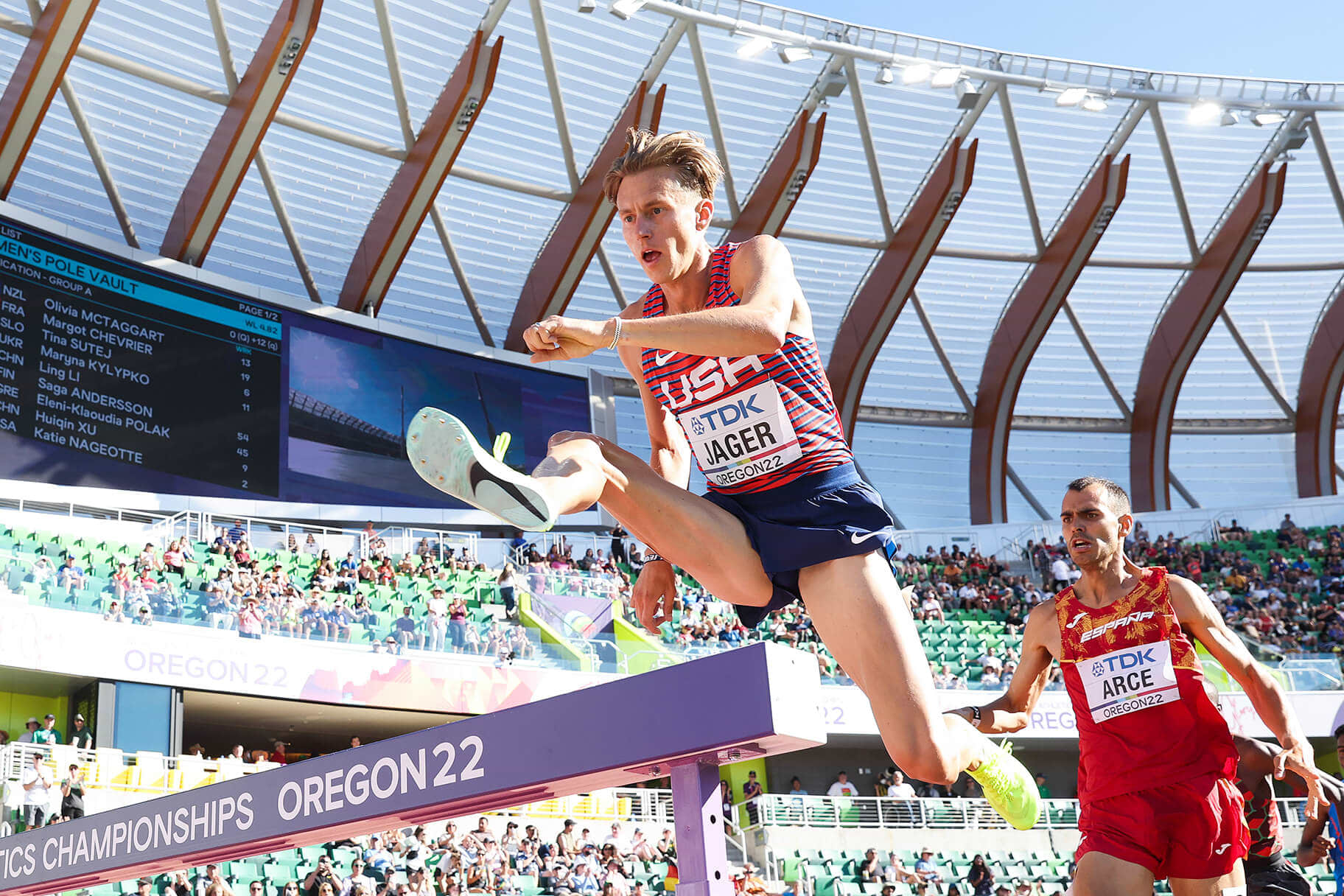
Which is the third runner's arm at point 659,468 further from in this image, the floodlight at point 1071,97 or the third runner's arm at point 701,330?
the floodlight at point 1071,97

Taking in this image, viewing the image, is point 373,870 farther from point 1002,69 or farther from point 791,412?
point 1002,69

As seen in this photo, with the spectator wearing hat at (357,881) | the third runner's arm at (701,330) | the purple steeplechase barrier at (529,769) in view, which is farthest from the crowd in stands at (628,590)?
the third runner's arm at (701,330)

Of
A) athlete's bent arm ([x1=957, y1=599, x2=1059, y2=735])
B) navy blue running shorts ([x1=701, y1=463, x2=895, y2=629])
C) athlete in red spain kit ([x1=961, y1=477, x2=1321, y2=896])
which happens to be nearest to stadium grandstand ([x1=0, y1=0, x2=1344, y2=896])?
athlete's bent arm ([x1=957, y1=599, x2=1059, y2=735])

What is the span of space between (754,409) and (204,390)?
66.5 feet

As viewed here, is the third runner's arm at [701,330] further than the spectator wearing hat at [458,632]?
No

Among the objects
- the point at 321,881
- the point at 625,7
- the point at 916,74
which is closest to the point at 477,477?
the point at 321,881

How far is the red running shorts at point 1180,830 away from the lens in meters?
4.30

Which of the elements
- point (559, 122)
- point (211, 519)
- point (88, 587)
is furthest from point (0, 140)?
point (559, 122)

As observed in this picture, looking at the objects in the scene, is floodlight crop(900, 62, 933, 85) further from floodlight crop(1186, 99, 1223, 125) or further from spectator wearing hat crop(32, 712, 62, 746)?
spectator wearing hat crop(32, 712, 62, 746)

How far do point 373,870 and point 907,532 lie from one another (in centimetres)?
1863

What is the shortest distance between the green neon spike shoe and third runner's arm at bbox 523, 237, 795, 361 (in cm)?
164

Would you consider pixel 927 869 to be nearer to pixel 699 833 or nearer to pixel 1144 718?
pixel 1144 718

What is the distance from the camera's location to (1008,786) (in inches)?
169

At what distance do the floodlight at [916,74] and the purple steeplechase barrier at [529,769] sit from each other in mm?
24538
